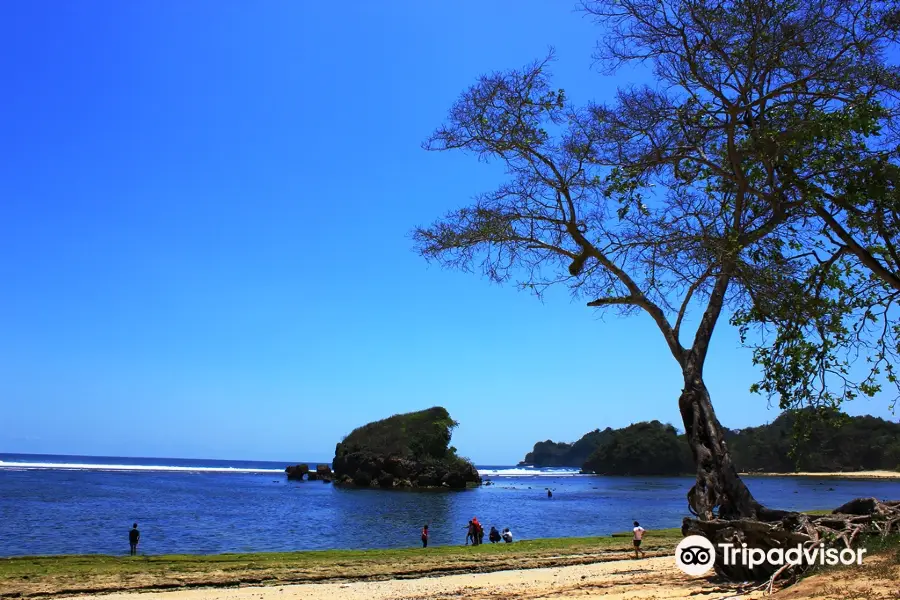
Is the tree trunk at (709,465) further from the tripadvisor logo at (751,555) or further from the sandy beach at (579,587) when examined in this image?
the sandy beach at (579,587)

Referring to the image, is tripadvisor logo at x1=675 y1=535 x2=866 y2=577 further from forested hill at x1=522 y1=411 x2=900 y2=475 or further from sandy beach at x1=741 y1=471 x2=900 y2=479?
sandy beach at x1=741 y1=471 x2=900 y2=479

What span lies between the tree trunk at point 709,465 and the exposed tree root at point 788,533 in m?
0.34

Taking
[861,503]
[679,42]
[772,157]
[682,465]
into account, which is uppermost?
[679,42]

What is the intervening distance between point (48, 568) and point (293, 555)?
733 centimetres

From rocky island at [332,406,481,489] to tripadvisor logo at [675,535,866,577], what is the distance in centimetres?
8265

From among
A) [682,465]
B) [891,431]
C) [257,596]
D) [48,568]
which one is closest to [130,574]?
[48,568]

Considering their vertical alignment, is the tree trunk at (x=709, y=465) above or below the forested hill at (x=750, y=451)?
above

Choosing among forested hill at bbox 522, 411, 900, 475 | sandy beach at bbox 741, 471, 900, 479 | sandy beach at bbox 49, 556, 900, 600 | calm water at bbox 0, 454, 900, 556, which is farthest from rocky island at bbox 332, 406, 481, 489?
sandy beach at bbox 741, 471, 900, 479

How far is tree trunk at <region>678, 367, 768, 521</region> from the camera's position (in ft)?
36.4

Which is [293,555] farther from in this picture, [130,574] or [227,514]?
[227,514]

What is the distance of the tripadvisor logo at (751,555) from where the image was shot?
9.23m

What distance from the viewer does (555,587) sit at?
524 inches

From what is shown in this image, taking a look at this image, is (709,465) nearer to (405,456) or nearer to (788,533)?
(788,533)

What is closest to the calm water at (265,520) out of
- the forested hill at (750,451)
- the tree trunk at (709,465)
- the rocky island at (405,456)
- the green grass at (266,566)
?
the green grass at (266,566)
